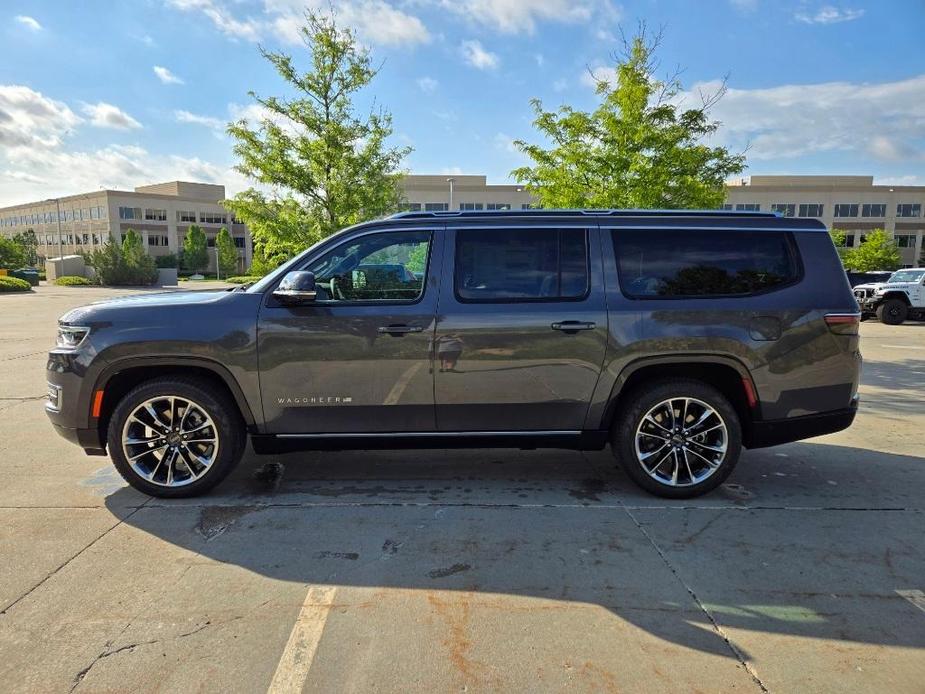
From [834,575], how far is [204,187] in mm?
101659

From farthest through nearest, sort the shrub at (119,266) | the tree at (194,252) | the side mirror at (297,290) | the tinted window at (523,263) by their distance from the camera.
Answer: the tree at (194,252) < the shrub at (119,266) < the tinted window at (523,263) < the side mirror at (297,290)

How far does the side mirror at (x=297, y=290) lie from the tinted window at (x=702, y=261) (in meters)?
2.14

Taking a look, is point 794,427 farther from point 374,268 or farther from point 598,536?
point 374,268

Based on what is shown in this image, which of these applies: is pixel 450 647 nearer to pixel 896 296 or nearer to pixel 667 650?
pixel 667 650

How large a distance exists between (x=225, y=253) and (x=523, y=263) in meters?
79.3

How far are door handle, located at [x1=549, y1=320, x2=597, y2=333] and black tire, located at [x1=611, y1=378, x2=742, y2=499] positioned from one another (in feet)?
2.06

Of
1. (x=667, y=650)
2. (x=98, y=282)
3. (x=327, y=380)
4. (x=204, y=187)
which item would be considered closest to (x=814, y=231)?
(x=667, y=650)

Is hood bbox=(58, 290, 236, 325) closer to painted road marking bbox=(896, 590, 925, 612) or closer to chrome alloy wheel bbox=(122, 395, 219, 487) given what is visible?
chrome alloy wheel bbox=(122, 395, 219, 487)

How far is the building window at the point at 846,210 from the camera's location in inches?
2655

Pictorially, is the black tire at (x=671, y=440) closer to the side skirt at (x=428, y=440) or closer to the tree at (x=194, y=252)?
the side skirt at (x=428, y=440)

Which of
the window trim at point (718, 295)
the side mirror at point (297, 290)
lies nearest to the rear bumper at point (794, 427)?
the window trim at point (718, 295)

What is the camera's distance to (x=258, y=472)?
4.74 metres

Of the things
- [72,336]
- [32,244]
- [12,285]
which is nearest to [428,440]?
[72,336]

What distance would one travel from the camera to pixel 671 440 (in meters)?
4.14
